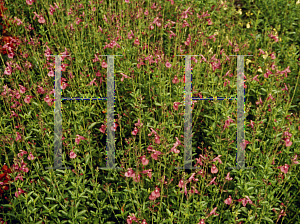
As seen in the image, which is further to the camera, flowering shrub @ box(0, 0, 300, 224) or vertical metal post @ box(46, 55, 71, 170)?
vertical metal post @ box(46, 55, 71, 170)

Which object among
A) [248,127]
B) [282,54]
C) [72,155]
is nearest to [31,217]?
[72,155]

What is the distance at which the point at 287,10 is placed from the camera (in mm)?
6281

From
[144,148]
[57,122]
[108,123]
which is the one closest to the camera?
[108,123]

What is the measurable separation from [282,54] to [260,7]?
5.27 feet

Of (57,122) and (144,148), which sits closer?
(57,122)

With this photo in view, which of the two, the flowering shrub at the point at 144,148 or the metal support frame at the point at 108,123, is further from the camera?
the metal support frame at the point at 108,123

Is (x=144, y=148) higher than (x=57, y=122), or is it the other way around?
(x=57, y=122)

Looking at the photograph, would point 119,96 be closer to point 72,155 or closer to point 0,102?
point 72,155

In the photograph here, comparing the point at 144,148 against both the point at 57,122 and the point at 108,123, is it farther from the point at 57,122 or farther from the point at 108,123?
the point at 57,122

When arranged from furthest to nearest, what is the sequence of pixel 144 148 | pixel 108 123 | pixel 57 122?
1. pixel 144 148
2. pixel 57 122
3. pixel 108 123

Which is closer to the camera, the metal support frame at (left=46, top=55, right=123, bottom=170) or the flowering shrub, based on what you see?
the flowering shrub

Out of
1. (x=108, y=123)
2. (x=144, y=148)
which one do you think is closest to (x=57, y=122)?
(x=108, y=123)

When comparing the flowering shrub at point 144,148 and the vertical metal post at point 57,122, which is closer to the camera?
the flowering shrub at point 144,148

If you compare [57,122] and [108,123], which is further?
[57,122]
